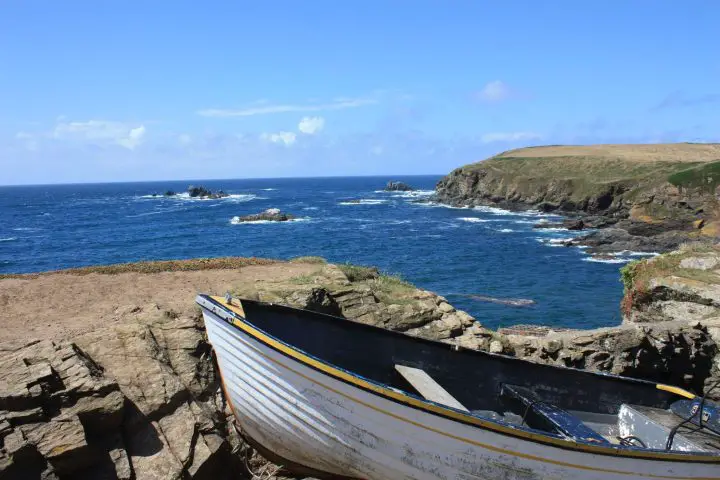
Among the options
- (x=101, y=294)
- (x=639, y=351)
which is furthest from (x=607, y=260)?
(x=101, y=294)

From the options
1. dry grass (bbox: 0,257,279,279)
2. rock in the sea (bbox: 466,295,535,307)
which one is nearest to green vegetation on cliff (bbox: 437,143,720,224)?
rock in the sea (bbox: 466,295,535,307)

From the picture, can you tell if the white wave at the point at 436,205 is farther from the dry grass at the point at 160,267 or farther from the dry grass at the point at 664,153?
the dry grass at the point at 160,267

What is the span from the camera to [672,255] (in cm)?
2066

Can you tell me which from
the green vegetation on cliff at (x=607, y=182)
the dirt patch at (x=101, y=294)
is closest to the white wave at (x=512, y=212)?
the green vegetation on cliff at (x=607, y=182)

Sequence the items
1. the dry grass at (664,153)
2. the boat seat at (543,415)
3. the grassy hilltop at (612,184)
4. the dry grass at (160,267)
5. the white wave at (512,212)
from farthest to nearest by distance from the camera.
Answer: the dry grass at (664,153) → the white wave at (512,212) → the grassy hilltop at (612,184) → the dry grass at (160,267) → the boat seat at (543,415)

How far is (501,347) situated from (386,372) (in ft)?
15.1

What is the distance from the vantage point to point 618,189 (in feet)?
231

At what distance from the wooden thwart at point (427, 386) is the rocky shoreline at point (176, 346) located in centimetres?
196

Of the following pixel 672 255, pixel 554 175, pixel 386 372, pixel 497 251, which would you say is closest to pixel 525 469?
pixel 386 372

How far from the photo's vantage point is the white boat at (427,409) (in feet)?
24.6

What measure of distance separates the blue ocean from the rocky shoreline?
10832 millimetres

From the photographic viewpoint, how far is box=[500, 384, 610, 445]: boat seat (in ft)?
28.6

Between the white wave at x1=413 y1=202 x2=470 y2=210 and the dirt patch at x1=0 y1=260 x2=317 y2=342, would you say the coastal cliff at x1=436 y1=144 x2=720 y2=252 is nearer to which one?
the white wave at x1=413 y1=202 x2=470 y2=210

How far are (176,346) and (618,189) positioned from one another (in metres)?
72.0
